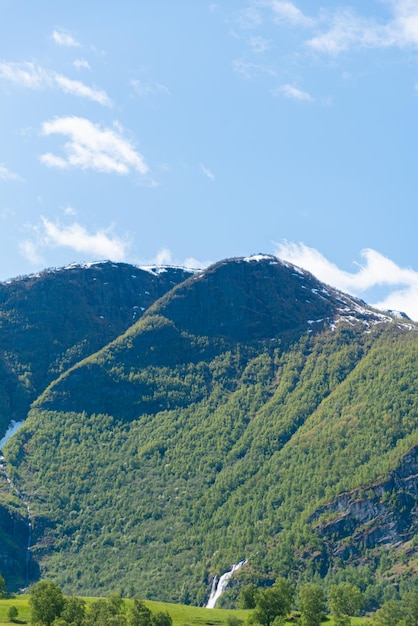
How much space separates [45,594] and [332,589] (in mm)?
73938

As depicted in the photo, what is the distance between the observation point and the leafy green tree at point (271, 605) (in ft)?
558

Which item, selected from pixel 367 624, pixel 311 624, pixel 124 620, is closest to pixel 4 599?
pixel 124 620

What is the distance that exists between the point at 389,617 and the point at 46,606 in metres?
70.7

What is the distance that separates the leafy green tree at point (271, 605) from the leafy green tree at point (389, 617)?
19.3 metres

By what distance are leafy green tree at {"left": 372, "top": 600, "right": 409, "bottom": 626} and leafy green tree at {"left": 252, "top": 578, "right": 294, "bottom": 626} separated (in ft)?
63.3

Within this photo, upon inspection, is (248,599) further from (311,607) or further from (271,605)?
(311,607)

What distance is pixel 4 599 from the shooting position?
7402 inches

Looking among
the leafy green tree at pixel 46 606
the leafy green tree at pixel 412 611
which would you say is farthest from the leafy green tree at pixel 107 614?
the leafy green tree at pixel 412 611

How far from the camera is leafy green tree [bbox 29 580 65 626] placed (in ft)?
482

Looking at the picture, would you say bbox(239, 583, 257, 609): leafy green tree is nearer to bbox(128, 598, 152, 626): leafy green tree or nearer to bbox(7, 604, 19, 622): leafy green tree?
bbox(128, 598, 152, 626): leafy green tree

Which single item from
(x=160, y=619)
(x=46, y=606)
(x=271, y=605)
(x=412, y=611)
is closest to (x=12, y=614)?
(x=46, y=606)

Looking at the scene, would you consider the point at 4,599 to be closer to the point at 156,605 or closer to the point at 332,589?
the point at 156,605

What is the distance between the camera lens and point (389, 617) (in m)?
167

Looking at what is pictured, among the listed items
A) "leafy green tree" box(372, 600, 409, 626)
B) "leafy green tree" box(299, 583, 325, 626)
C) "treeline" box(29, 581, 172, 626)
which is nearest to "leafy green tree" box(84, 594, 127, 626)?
"treeline" box(29, 581, 172, 626)
